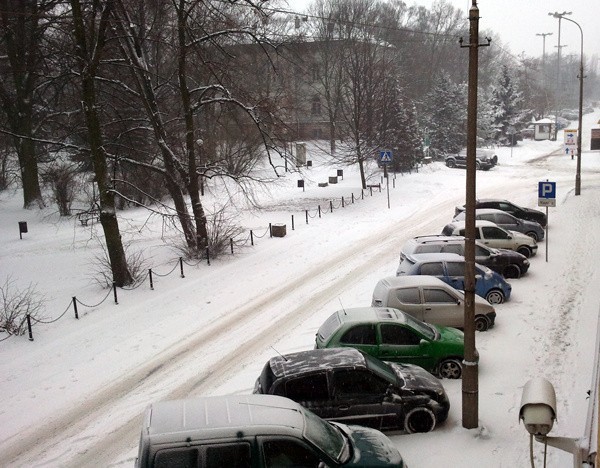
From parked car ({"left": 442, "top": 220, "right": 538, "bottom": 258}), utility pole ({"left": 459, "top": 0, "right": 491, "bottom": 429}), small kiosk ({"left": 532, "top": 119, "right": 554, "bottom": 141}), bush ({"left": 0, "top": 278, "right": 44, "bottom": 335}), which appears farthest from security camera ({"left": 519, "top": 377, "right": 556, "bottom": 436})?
small kiosk ({"left": 532, "top": 119, "right": 554, "bottom": 141})

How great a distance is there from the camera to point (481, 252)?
18609 mm

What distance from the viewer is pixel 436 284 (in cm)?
1426

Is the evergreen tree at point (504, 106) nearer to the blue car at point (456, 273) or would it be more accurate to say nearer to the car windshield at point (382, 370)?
the blue car at point (456, 273)

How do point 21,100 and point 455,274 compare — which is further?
point 21,100

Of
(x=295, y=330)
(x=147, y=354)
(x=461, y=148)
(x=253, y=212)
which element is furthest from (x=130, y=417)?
(x=461, y=148)

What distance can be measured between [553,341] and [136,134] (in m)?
20.2

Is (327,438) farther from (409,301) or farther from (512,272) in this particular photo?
(512,272)

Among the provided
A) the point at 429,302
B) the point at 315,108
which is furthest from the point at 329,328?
the point at 315,108

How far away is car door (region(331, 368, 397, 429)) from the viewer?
944 cm

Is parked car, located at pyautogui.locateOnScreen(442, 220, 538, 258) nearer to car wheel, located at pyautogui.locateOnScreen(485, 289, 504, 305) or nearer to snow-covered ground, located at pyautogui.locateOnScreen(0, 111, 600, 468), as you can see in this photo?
snow-covered ground, located at pyautogui.locateOnScreen(0, 111, 600, 468)

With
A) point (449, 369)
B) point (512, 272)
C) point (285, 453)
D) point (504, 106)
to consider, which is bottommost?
point (449, 369)

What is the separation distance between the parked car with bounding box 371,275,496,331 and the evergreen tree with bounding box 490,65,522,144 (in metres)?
63.3

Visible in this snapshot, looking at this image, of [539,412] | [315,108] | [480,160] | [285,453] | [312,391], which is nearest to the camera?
[539,412]

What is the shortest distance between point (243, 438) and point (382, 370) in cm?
353
